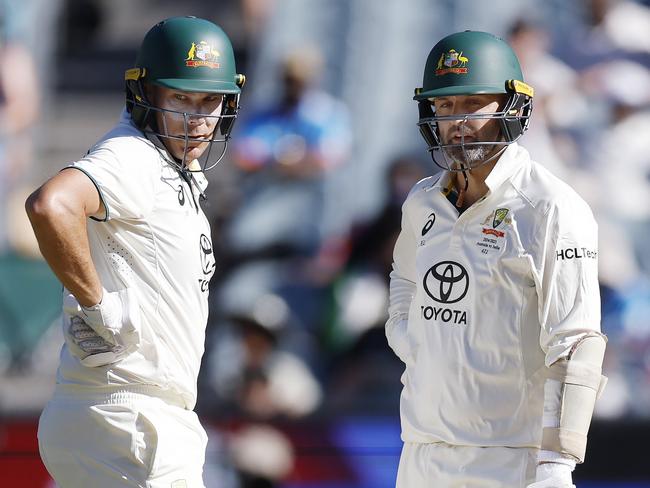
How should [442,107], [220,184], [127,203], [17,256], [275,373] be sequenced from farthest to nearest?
[220,184] < [17,256] < [275,373] < [442,107] < [127,203]

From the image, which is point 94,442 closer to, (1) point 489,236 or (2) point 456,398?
(2) point 456,398

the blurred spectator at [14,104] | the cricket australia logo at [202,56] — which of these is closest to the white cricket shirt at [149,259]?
the cricket australia logo at [202,56]

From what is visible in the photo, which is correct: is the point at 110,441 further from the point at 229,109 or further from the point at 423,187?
the point at 423,187

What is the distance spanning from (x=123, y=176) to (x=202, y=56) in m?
0.51

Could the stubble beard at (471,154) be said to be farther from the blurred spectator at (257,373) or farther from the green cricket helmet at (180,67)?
the blurred spectator at (257,373)

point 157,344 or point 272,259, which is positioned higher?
point 157,344

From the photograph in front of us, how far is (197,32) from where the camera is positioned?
11.9ft

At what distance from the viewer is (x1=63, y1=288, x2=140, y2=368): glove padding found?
3.26 m

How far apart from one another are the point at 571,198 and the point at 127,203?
1208 mm

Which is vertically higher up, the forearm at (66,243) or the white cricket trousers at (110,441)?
the forearm at (66,243)

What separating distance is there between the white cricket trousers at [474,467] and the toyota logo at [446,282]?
1.36 ft

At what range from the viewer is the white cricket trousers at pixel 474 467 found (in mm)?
3365

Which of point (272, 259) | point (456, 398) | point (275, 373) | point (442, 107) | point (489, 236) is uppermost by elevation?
point (442, 107)

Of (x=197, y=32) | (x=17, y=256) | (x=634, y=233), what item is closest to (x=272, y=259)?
(x=17, y=256)
